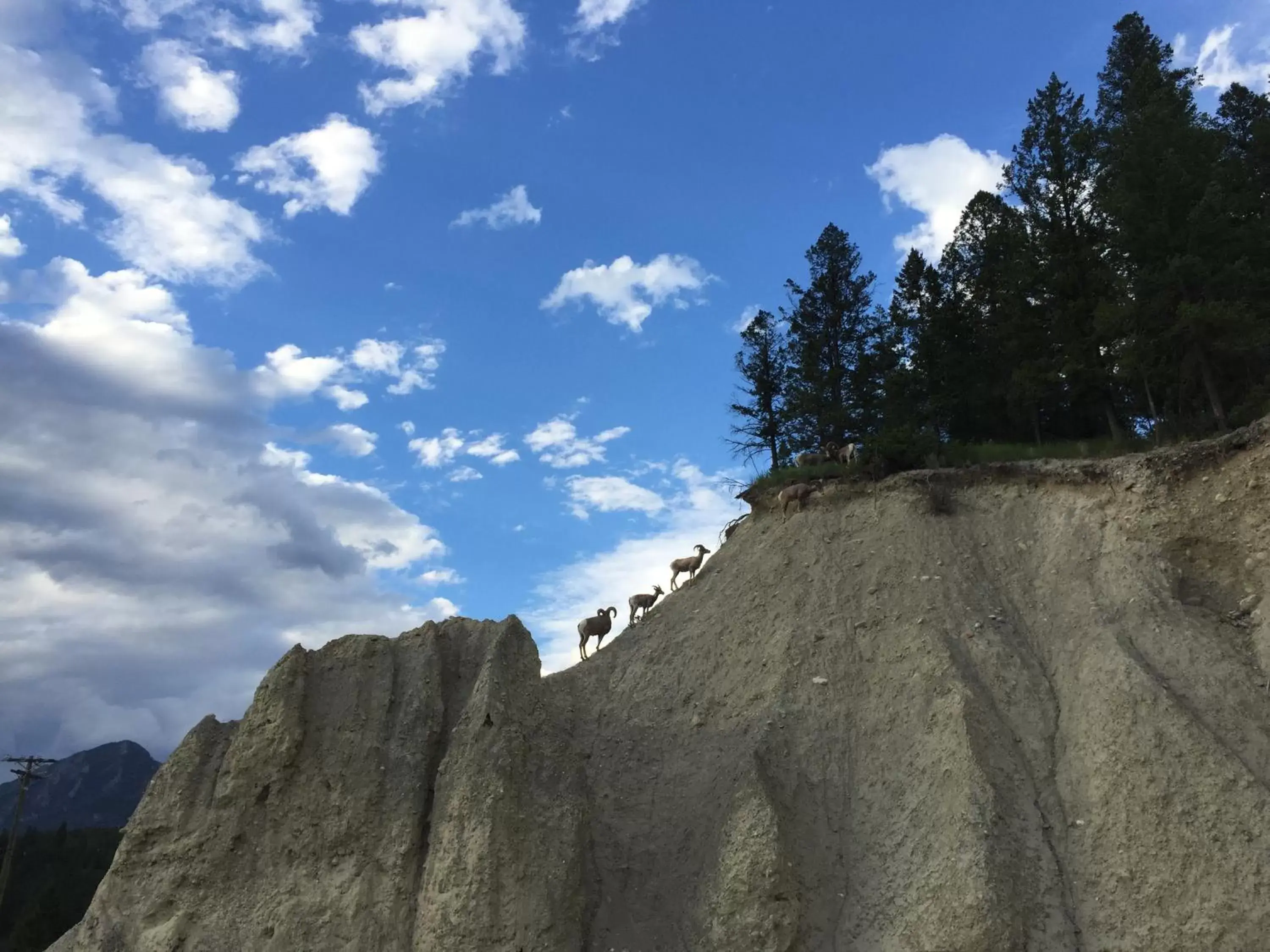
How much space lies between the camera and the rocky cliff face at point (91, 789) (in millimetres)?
126812

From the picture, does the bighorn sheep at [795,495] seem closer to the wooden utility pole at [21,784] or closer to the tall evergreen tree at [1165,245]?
the tall evergreen tree at [1165,245]

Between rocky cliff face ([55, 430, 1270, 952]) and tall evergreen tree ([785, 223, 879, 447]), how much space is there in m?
13.6

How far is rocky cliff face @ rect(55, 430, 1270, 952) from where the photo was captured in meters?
15.6

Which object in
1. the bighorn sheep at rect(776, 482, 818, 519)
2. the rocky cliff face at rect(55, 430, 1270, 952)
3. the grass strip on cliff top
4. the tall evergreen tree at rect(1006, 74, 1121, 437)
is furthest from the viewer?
the tall evergreen tree at rect(1006, 74, 1121, 437)

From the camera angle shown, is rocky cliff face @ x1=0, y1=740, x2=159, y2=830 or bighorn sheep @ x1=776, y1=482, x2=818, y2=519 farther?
rocky cliff face @ x1=0, y1=740, x2=159, y2=830

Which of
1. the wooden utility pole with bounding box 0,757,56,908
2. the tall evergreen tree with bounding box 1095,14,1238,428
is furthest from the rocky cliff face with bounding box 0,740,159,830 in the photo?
the tall evergreen tree with bounding box 1095,14,1238,428

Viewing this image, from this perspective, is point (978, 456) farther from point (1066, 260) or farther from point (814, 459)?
point (1066, 260)

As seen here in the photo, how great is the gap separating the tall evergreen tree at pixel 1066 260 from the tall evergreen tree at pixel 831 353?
5.91 metres

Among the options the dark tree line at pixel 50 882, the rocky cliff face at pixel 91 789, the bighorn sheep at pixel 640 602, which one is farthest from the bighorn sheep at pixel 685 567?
the rocky cliff face at pixel 91 789

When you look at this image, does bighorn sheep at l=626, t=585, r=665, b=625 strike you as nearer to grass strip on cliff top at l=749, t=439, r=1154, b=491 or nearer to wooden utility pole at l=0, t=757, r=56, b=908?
grass strip on cliff top at l=749, t=439, r=1154, b=491

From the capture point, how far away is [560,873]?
16328mm

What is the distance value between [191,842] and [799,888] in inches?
427

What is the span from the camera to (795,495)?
25219 millimetres

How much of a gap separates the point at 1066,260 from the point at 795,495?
1428cm
